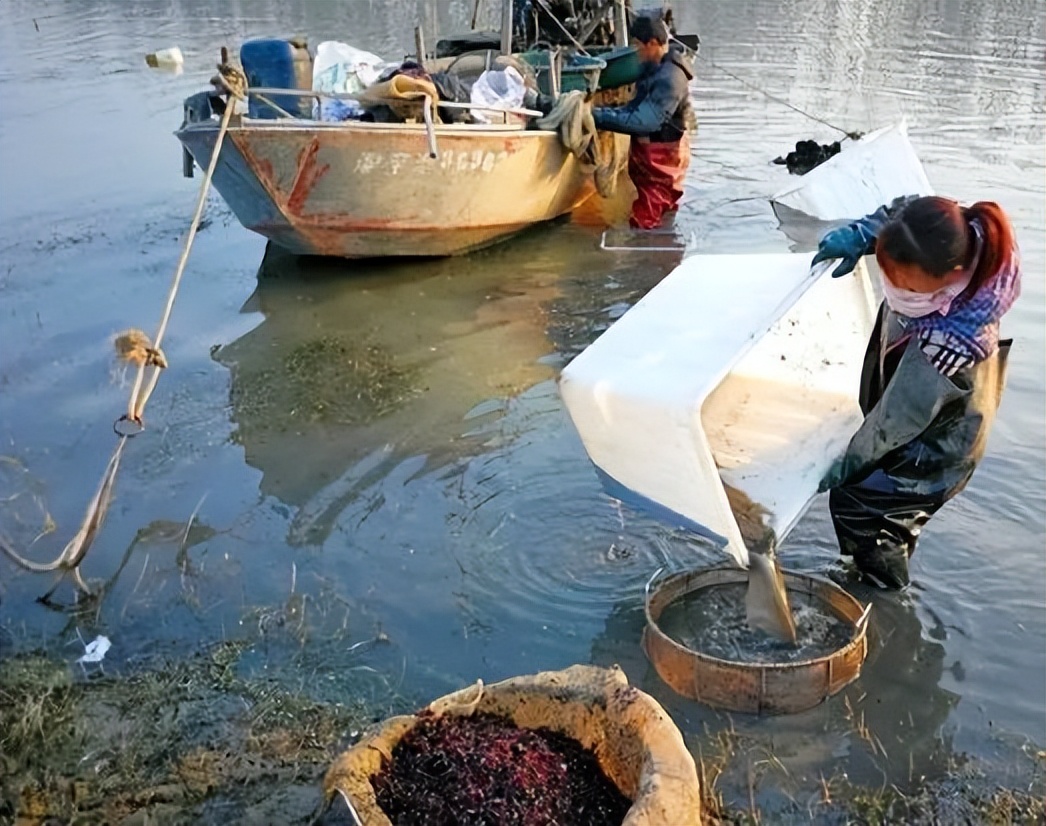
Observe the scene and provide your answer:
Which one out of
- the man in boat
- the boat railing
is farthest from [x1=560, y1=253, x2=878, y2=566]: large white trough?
the man in boat

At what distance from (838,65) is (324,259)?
12545mm

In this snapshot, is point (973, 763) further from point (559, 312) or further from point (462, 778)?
point (559, 312)

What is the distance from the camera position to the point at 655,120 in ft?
27.9

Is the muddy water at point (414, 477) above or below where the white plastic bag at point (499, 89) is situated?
below

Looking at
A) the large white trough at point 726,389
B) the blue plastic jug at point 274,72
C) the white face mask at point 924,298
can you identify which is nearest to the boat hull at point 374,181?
the blue plastic jug at point 274,72

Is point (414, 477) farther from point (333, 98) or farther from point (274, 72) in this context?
point (274, 72)

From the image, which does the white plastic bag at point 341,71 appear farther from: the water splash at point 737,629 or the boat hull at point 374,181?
the water splash at point 737,629

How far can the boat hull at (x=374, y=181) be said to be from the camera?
7023 mm

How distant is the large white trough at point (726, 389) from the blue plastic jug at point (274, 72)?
4620 mm

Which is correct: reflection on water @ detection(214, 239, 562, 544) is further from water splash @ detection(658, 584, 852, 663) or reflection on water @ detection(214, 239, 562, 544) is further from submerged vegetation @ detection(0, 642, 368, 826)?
water splash @ detection(658, 584, 852, 663)

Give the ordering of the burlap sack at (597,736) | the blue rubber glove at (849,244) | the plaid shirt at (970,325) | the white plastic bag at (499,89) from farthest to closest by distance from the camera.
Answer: the white plastic bag at (499,89), the blue rubber glove at (849,244), the plaid shirt at (970,325), the burlap sack at (597,736)

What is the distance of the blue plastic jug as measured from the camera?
7.57 meters

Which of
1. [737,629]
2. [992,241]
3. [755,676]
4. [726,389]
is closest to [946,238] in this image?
[992,241]

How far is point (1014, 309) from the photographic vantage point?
726 centimetres
